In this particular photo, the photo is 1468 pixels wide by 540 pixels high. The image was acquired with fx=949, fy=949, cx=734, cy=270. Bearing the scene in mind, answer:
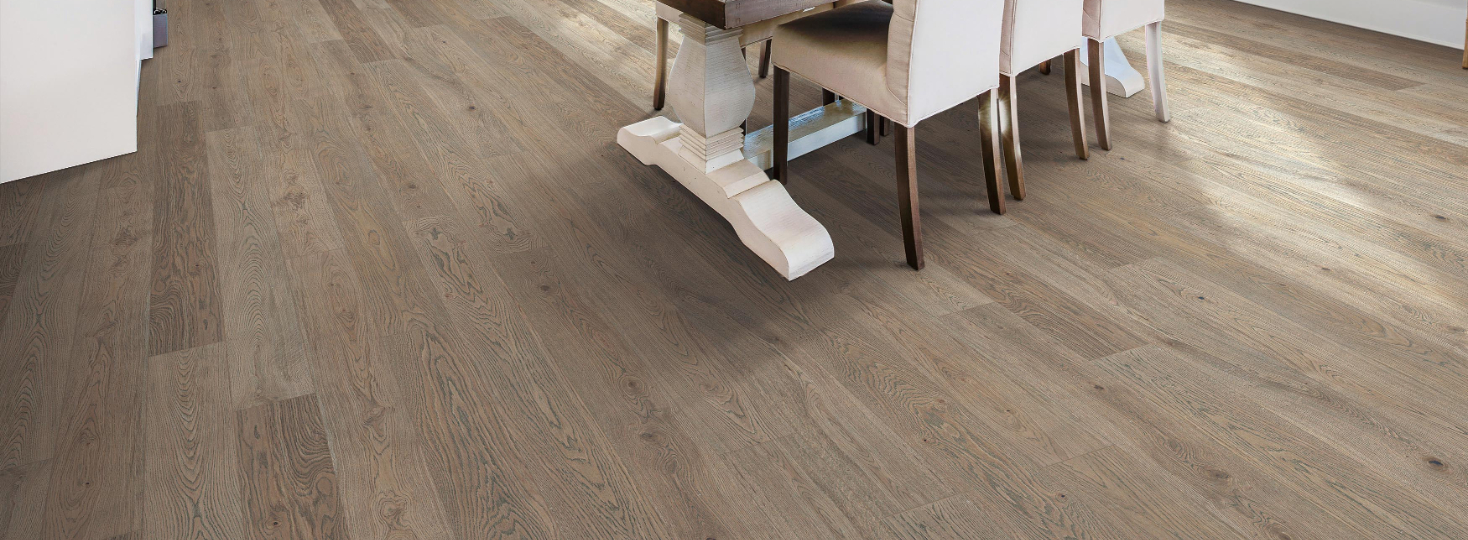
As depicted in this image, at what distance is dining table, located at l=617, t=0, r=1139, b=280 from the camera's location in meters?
2.17

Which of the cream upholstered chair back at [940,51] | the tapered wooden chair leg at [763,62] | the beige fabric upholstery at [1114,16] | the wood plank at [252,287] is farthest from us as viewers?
the tapered wooden chair leg at [763,62]

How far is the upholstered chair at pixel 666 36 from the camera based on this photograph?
2.45 meters

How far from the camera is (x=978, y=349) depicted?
1.94 metres

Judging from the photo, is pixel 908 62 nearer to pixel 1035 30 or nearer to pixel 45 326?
pixel 1035 30

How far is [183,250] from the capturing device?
2.32 metres

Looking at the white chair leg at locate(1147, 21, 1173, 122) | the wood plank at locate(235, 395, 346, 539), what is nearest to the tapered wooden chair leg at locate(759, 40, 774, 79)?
the white chair leg at locate(1147, 21, 1173, 122)

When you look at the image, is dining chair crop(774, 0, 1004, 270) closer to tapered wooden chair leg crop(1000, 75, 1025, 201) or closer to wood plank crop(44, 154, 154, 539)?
tapered wooden chair leg crop(1000, 75, 1025, 201)

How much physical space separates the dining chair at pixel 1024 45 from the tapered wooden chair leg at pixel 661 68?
3.53ft

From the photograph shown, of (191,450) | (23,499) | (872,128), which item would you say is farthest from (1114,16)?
(23,499)

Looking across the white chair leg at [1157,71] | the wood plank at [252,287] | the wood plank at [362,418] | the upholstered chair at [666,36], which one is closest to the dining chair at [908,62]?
the upholstered chair at [666,36]

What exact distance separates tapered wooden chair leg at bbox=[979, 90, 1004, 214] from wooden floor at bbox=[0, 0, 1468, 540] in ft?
0.26

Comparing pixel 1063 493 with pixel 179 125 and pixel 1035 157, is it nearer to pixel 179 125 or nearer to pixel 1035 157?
pixel 1035 157

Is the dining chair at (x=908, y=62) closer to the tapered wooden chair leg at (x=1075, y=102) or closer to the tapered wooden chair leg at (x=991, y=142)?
the tapered wooden chair leg at (x=991, y=142)

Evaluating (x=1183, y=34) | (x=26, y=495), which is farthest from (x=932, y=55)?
(x=1183, y=34)
